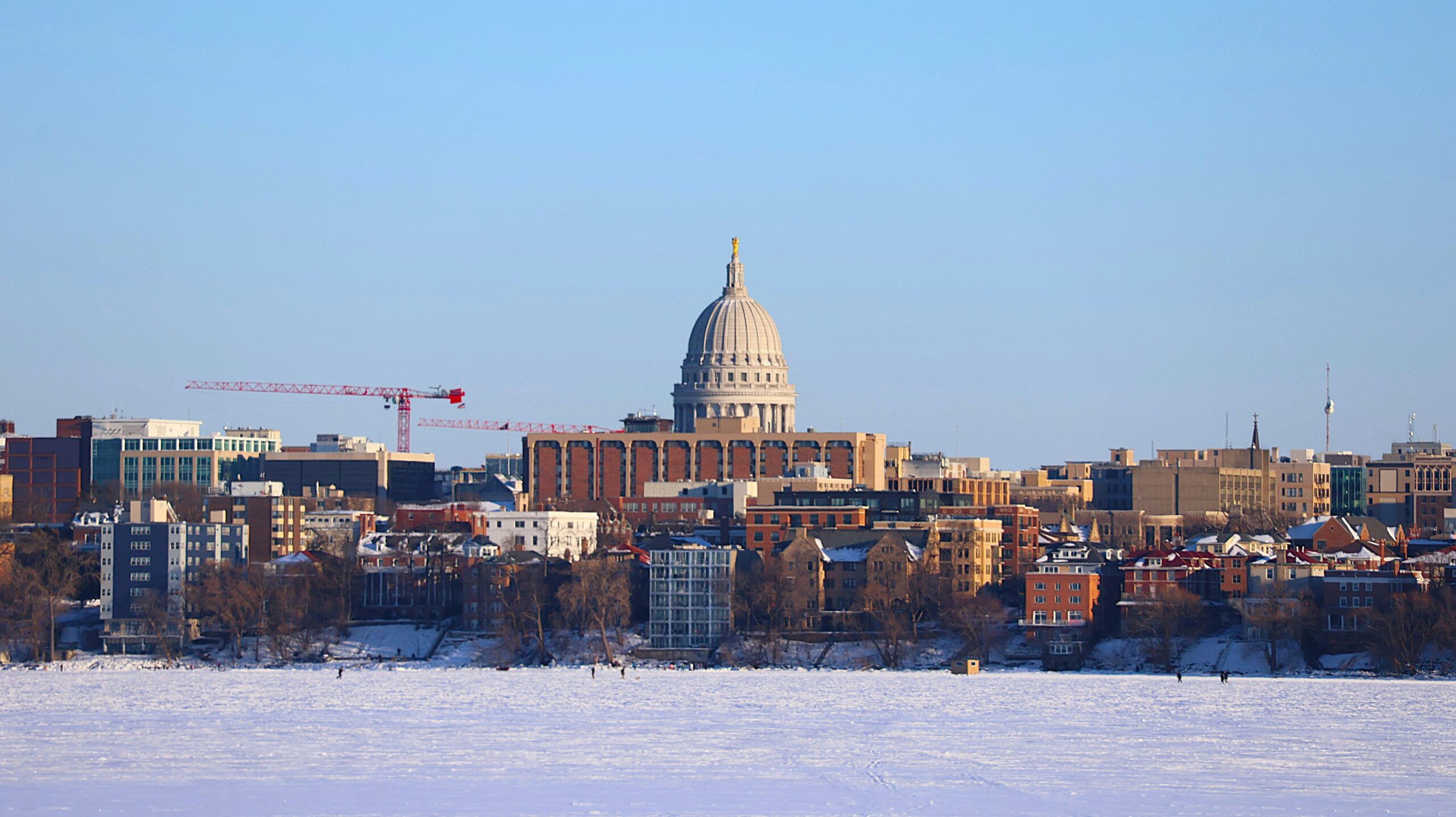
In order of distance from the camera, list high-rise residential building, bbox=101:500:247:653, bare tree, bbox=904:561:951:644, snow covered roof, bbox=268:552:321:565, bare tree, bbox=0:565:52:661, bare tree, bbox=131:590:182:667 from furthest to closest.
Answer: snow covered roof, bbox=268:552:321:565 → high-rise residential building, bbox=101:500:247:653 → bare tree, bbox=904:561:951:644 → bare tree, bbox=0:565:52:661 → bare tree, bbox=131:590:182:667

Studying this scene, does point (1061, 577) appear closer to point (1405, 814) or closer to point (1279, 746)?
point (1279, 746)

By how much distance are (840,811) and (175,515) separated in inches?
4489

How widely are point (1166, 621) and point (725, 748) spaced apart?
194 feet

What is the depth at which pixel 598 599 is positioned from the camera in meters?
151

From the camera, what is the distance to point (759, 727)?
318ft

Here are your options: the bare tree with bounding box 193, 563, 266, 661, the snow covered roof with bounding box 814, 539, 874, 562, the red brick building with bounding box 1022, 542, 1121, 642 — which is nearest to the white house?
the snow covered roof with bounding box 814, 539, 874, 562

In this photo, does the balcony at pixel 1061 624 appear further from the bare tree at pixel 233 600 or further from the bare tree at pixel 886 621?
the bare tree at pixel 233 600

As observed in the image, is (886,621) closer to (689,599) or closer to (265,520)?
(689,599)

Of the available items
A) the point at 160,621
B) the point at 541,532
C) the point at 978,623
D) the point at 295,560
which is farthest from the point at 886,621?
the point at 541,532

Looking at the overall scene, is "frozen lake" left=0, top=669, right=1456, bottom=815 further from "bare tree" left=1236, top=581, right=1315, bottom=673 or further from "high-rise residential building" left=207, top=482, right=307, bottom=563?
"high-rise residential building" left=207, top=482, right=307, bottom=563

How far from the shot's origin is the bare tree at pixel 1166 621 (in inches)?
5591

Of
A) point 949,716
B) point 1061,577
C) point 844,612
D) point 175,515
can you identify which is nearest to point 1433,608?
point 1061,577

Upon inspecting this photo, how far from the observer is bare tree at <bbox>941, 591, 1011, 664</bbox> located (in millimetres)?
144500

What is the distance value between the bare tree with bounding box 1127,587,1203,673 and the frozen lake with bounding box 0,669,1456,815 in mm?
16258
